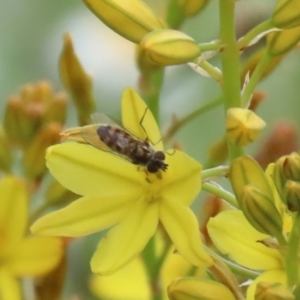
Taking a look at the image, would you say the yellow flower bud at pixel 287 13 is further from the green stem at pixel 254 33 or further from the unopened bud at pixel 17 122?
the unopened bud at pixel 17 122

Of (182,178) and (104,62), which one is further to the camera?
(104,62)

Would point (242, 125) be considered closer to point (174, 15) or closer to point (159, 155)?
point (159, 155)

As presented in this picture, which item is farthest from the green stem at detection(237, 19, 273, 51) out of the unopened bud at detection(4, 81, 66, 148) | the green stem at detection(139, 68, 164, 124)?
the unopened bud at detection(4, 81, 66, 148)

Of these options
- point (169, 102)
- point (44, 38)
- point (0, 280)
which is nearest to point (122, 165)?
point (0, 280)

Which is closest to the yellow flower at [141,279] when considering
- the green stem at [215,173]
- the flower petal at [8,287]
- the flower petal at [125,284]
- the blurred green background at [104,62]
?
the flower petal at [125,284]

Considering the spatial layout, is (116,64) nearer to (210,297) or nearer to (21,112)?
(21,112)

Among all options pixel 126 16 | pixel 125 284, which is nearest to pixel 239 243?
pixel 126 16

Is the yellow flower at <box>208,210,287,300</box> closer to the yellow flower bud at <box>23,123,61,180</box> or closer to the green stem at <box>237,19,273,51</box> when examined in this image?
the green stem at <box>237,19,273,51</box>
